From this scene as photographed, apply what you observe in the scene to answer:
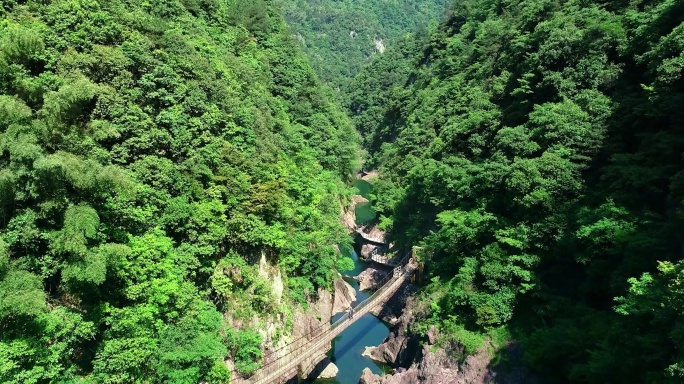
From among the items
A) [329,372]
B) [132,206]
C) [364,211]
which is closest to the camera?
[132,206]

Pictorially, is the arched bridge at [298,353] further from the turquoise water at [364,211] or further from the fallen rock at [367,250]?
the turquoise water at [364,211]

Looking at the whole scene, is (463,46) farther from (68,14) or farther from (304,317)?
(68,14)

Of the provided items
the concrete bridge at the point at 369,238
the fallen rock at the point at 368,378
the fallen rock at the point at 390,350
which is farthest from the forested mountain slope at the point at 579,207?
the concrete bridge at the point at 369,238

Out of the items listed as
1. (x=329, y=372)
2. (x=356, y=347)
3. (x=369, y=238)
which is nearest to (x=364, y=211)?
(x=369, y=238)

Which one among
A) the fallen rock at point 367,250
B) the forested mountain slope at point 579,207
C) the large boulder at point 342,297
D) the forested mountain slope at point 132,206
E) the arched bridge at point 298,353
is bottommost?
the fallen rock at point 367,250

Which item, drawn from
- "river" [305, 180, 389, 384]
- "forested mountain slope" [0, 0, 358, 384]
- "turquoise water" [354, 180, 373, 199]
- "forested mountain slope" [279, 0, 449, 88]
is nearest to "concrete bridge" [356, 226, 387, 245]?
"river" [305, 180, 389, 384]

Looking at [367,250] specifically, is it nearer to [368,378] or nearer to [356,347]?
[356,347]
